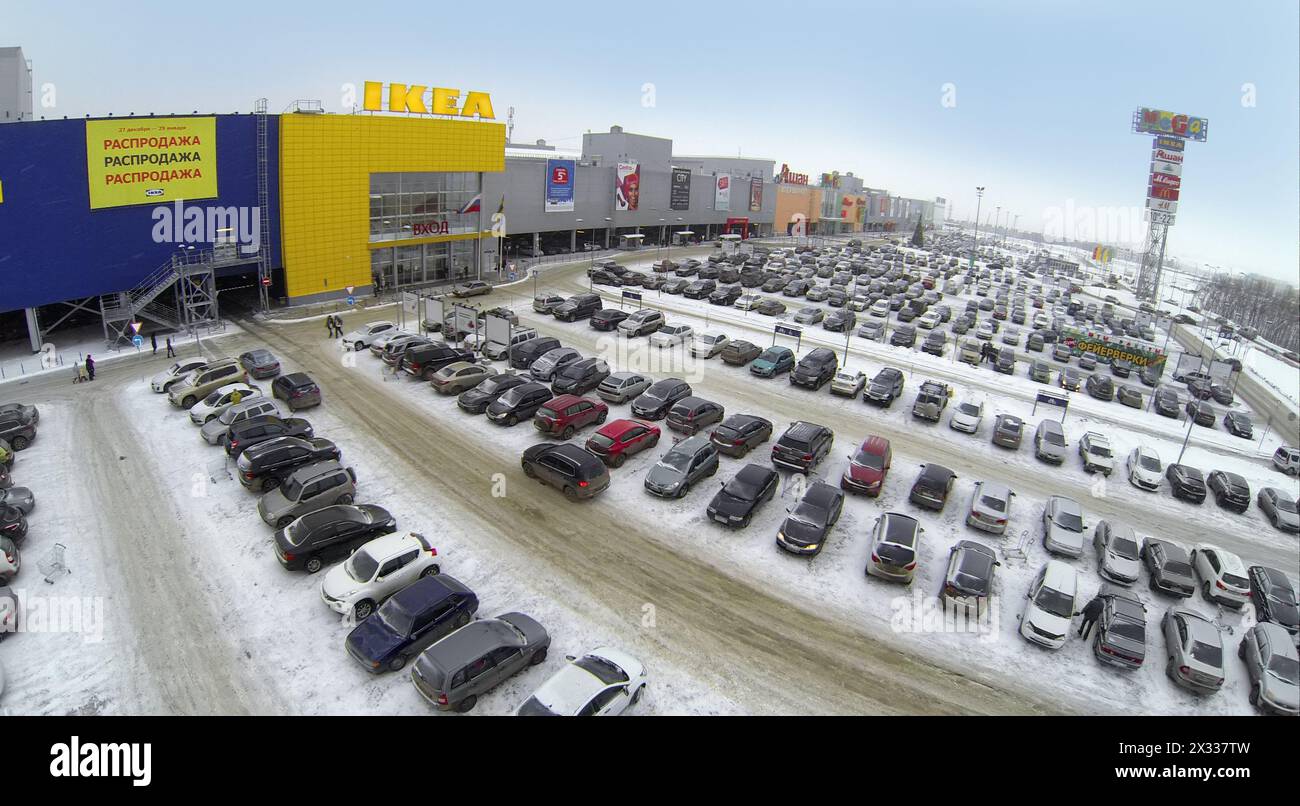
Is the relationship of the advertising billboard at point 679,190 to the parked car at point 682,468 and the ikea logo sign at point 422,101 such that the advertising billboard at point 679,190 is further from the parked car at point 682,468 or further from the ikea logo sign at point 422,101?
the parked car at point 682,468

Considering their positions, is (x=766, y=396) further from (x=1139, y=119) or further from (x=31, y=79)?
(x=1139, y=119)

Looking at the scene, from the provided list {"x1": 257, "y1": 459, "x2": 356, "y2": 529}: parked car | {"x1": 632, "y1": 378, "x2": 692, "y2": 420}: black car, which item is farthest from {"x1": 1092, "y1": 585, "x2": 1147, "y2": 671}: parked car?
{"x1": 257, "y1": 459, "x2": 356, "y2": 529}: parked car

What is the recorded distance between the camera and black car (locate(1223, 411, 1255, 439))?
1377 inches

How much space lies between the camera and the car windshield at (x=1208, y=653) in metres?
14.5

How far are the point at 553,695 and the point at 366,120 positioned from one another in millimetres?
41144

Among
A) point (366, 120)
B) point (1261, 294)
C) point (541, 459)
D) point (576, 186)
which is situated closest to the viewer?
point (541, 459)

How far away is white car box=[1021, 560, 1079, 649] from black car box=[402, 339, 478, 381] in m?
23.7

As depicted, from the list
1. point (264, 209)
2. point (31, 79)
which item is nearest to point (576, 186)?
point (264, 209)

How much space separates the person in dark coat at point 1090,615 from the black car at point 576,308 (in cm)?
3102

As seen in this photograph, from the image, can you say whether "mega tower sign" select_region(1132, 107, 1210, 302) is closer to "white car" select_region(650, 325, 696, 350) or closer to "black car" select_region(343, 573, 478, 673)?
"white car" select_region(650, 325, 696, 350)

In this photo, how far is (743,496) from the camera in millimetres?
19453

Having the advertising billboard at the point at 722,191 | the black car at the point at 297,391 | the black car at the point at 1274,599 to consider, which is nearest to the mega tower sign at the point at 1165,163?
the advertising billboard at the point at 722,191

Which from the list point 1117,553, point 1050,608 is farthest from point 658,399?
point 1117,553

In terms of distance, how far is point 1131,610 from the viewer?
15.7 meters
